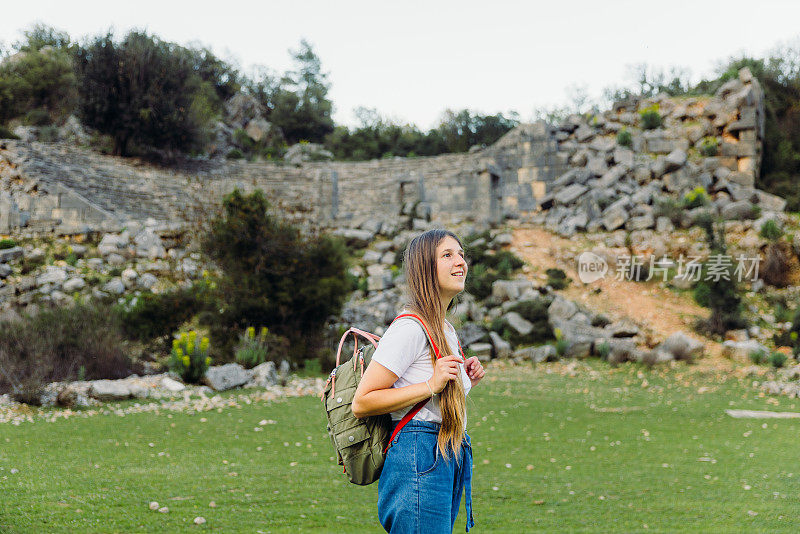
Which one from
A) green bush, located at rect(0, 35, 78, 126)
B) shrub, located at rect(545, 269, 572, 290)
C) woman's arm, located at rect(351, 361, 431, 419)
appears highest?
green bush, located at rect(0, 35, 78, 126)

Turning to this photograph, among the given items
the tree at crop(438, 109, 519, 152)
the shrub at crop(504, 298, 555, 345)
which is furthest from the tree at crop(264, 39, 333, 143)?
the shrub at crop(504, 298, 555, 345)

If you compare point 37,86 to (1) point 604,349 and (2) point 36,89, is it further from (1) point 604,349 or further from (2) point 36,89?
(1) point 604,349

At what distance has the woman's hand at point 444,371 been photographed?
1955 mm

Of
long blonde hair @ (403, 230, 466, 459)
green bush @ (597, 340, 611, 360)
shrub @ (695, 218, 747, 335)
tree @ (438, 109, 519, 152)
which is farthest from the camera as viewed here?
tree @ (438, 109, 519, 152)

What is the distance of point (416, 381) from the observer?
2053 millimetres

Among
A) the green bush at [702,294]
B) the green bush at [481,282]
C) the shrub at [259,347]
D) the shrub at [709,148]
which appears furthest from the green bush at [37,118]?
the green bush at [702,294]

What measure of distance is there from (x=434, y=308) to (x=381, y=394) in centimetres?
34

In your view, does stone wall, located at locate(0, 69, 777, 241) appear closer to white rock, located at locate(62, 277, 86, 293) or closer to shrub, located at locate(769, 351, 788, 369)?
white rock, located at locate(62, 277, 86, 293)

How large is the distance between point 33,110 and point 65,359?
81.8 ft

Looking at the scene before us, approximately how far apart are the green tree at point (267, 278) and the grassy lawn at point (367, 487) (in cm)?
318

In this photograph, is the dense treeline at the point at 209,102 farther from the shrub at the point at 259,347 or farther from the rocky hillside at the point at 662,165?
the shrub at the point at 259,347

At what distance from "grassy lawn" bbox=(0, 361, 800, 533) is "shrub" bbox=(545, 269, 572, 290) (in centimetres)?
762

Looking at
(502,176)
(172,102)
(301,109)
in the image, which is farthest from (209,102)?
(502,176)

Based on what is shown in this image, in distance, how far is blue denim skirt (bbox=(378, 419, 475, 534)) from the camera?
193 cm
